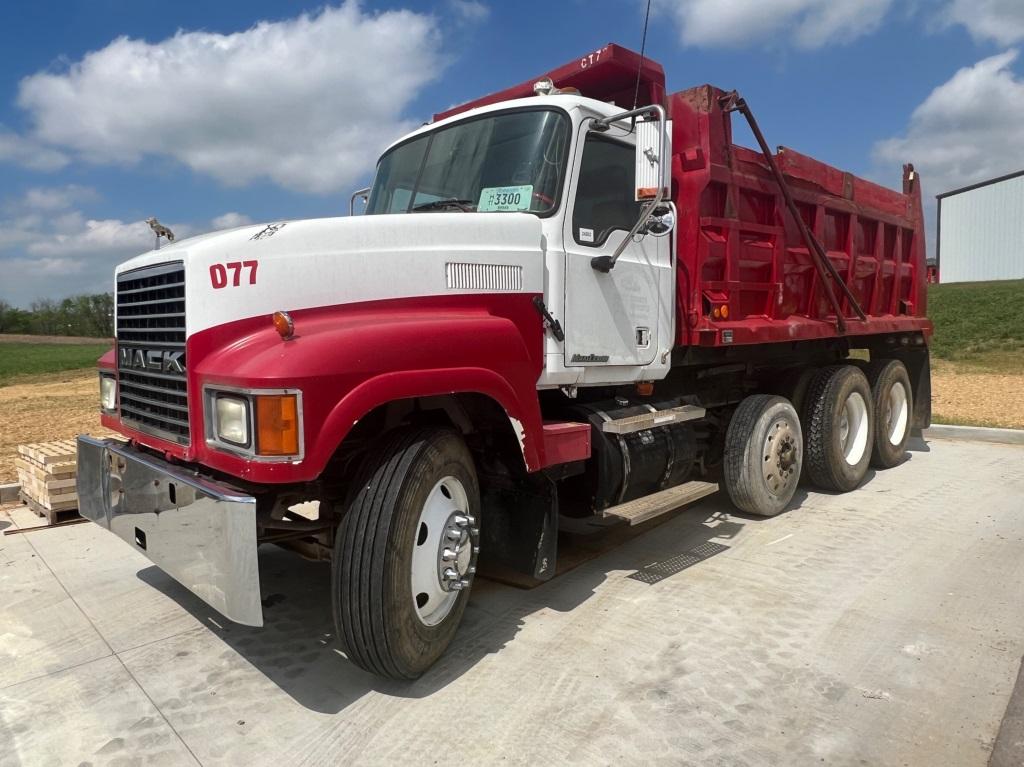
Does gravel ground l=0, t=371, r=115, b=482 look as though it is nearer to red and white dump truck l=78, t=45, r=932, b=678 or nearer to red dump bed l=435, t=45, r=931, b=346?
red and white dump truck l=78, t=45, r=932, b=678

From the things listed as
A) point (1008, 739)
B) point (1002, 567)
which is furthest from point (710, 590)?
point (1002, 567)

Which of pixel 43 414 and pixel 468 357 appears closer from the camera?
pixel 468 357

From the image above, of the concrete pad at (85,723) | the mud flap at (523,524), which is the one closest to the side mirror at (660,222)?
the mud flap at (523,524)

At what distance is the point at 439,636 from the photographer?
3434mm

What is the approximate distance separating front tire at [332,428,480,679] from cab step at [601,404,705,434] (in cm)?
117

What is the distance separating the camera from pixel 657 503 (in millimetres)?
4766

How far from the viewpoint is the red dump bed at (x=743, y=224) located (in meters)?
5.04

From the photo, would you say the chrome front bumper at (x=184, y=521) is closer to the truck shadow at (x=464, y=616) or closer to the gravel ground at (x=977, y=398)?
the truck shadow at (x=464, y=616)

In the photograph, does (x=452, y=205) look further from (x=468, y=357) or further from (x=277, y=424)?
(x=277, y=424)

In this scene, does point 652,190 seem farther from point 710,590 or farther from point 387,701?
point 387,701

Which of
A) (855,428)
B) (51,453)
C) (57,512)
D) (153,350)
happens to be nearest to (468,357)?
(153,350)

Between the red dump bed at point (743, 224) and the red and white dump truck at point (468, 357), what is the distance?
2cm

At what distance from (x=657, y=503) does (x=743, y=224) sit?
7.18 feet

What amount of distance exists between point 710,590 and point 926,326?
5851mm
